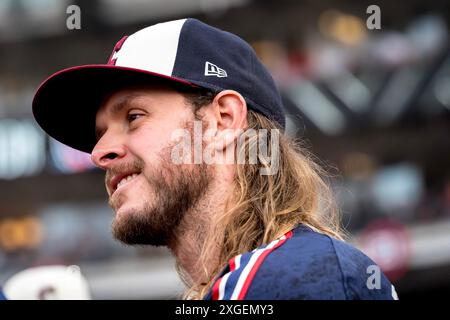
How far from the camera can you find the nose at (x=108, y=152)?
2.24 metres

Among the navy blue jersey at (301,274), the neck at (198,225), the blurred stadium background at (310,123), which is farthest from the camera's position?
the blurred stadium background at (310,123)

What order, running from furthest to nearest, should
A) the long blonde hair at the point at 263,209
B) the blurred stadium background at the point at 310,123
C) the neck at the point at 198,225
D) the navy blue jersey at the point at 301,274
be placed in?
1. the blurred stadium background at the point at 310,123
2. the neck at the point at 198,225
3. the long blonde hair at the point at 263,209
4. the navy blue jersey at the point at 301,274

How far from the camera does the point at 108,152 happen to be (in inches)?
88.8

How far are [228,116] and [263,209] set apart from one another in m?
0.27

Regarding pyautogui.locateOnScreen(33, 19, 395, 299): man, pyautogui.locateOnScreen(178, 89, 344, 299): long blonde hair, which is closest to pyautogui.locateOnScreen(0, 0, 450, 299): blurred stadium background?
pyautogui.locateOnScreen(178, 89, 344, 299): long blonde hair

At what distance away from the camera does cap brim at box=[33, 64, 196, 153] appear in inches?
88.1

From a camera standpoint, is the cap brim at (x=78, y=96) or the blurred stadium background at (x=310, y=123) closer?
the cap brim at (x=78, y=96)

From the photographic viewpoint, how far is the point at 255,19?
54.9ft

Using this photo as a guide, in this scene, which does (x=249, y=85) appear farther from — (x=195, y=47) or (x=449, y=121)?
(x=449, y=121)

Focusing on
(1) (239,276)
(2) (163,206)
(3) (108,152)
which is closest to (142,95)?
(3) (108,152)

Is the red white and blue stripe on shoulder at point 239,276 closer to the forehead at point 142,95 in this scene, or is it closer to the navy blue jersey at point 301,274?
the navy blue jersey at point 301,274

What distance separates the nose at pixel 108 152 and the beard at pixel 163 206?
0.25 ft

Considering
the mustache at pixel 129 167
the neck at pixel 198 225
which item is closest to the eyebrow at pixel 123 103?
the mustache at pixel 129 167

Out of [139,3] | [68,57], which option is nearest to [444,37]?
[139,3]
